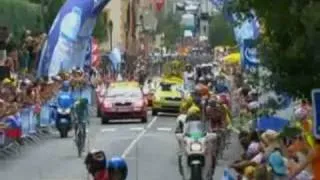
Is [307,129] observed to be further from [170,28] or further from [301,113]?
[170,28]

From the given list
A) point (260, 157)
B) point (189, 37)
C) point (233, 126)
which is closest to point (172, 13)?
point (189, 37)

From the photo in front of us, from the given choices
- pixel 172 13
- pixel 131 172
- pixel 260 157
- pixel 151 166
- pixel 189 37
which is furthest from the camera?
pixel 172 13

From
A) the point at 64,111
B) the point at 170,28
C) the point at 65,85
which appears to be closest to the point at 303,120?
the point at 64,111

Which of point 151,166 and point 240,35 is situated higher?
point 240,35

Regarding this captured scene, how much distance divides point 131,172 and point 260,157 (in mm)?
9242

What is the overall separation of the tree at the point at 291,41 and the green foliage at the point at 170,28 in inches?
5304

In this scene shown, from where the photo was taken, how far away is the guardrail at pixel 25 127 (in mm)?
30734

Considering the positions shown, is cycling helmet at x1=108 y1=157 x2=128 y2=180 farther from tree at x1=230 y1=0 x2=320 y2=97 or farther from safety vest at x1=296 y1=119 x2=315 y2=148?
safety vest at x1=296 y1=119 x2=315 y2=148

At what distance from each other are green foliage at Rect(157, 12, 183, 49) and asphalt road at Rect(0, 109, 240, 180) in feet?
367

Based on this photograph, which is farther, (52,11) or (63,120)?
(52,11)

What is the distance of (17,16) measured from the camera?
56.3 meters

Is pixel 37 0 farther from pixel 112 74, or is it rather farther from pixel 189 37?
pixel 189 37

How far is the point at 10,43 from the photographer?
41625mm

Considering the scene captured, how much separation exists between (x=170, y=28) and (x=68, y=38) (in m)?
112
